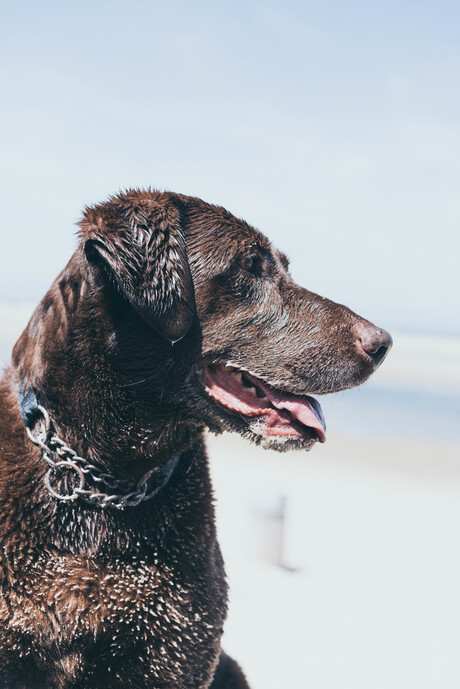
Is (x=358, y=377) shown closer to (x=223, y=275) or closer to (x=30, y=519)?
(x=223, y=275)

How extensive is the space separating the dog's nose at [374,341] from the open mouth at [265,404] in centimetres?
28

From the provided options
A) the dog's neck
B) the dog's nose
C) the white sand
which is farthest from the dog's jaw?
the white sand

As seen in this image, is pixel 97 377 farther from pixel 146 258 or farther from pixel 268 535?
pixel 268 535

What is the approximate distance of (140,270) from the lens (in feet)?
8.00

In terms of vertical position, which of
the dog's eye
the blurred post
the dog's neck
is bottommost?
the blurred post

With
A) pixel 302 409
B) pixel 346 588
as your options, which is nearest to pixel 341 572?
pixel 346 588

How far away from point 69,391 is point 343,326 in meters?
0.97

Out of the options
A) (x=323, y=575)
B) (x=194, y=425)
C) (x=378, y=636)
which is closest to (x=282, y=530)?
(x=323, y=575)

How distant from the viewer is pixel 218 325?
2.58m

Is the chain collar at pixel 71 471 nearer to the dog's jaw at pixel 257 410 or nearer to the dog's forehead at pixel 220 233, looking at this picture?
the dog's jaw at pixel 257 410

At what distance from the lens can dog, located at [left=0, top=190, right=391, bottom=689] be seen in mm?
2424

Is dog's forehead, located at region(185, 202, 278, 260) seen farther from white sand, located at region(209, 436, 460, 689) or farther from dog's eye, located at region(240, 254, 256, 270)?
white sand, located at region(209, 436, 460, 689)

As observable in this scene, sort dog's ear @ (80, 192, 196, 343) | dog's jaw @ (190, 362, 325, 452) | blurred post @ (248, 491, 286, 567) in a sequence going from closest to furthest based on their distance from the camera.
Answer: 1. dog's ear @ (80, 192, 196, 343)
2. dog's jaw @ (190, 362, 325, 452)
3. blurred post @ (248, 491, 286, 567)

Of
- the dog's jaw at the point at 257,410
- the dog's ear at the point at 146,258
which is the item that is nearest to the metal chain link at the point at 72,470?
the dog's jaw at the point at 257,410
